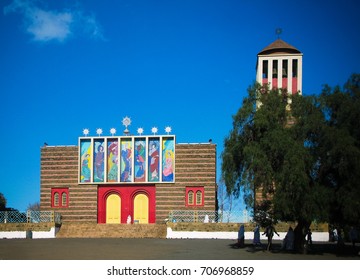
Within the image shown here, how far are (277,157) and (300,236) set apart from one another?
11.5ft

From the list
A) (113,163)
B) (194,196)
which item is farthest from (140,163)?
(194,196)

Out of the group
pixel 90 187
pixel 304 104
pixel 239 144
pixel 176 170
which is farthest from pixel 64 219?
pixel 304 104

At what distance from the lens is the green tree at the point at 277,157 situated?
59.7 ft

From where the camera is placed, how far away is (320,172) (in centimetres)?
1906

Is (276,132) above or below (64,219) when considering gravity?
above

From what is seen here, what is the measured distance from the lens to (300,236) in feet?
66.6

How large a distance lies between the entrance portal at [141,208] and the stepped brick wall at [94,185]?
108cm

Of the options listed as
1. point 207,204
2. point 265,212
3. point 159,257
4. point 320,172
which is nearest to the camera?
point 159,257

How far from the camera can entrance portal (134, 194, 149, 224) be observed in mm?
38094

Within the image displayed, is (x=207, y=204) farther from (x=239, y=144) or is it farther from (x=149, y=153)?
(x=239, y=144)

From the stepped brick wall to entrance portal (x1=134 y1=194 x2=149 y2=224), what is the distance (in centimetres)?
108

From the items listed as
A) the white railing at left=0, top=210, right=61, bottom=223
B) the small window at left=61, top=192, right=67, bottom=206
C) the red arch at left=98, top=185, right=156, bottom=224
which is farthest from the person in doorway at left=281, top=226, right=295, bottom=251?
the small window at left=61, top=192, right=67, bottom=206
